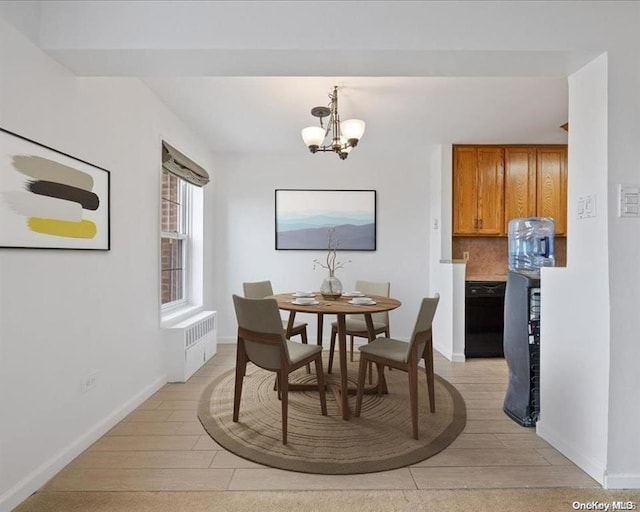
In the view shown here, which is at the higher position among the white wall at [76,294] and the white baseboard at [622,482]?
the white wall at [76,294]

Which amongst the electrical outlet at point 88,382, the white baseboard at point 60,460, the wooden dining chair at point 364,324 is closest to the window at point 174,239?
the white baseboard at point 60,460

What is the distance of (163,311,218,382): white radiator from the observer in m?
2.95

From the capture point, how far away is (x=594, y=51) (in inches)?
65.2

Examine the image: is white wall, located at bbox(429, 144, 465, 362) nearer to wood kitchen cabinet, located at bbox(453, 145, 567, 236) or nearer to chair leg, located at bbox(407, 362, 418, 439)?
wood kitchen cabinet, located at bbox(453, 145, 567, 236)

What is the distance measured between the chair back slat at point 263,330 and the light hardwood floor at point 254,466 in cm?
56

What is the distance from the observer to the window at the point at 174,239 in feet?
11.2

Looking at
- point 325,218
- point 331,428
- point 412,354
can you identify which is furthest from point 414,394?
point 325,218

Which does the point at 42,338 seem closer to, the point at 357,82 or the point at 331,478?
the point at 331,478

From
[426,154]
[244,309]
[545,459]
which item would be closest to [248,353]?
[244,309]

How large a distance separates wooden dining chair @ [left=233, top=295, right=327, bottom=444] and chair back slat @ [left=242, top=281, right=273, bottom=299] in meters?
1.10

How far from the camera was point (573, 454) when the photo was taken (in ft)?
6.00

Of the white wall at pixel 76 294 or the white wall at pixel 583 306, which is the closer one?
the white wall at pixel 76 294

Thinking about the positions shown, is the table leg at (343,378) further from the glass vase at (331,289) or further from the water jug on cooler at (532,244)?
the water jug on cooler at (532,244)

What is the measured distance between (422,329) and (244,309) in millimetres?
1133
